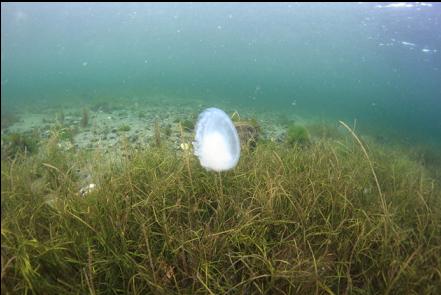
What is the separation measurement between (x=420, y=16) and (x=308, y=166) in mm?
17524

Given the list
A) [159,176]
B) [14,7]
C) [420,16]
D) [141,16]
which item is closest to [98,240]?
[159,176]

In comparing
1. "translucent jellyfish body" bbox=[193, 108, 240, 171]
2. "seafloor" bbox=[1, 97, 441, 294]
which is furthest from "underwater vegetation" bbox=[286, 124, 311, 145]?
"translucent jellyfish body" bbox=[193, 108, 240, 171]

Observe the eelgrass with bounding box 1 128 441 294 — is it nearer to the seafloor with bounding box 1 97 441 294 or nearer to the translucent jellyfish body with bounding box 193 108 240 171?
the seafloor with bounding box 1 97 441 294

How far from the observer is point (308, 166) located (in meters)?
3.64

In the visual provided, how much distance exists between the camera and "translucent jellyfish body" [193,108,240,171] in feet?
8.32

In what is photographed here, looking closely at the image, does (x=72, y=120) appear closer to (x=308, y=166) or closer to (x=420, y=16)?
(x=308, y=166)

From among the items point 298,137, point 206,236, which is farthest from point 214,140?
point 298,137

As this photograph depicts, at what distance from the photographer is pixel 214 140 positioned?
2.60 m

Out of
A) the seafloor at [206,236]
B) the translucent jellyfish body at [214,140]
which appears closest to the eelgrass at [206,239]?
the seafloor at [206,236]

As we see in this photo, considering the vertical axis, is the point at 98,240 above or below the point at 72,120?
above

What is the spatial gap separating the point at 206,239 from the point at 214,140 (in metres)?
0.77

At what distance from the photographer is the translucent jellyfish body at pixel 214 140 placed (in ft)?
8.32

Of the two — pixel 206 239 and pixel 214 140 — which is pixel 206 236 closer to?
pixel 206 239

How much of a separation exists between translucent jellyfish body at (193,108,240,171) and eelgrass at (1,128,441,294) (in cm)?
28
